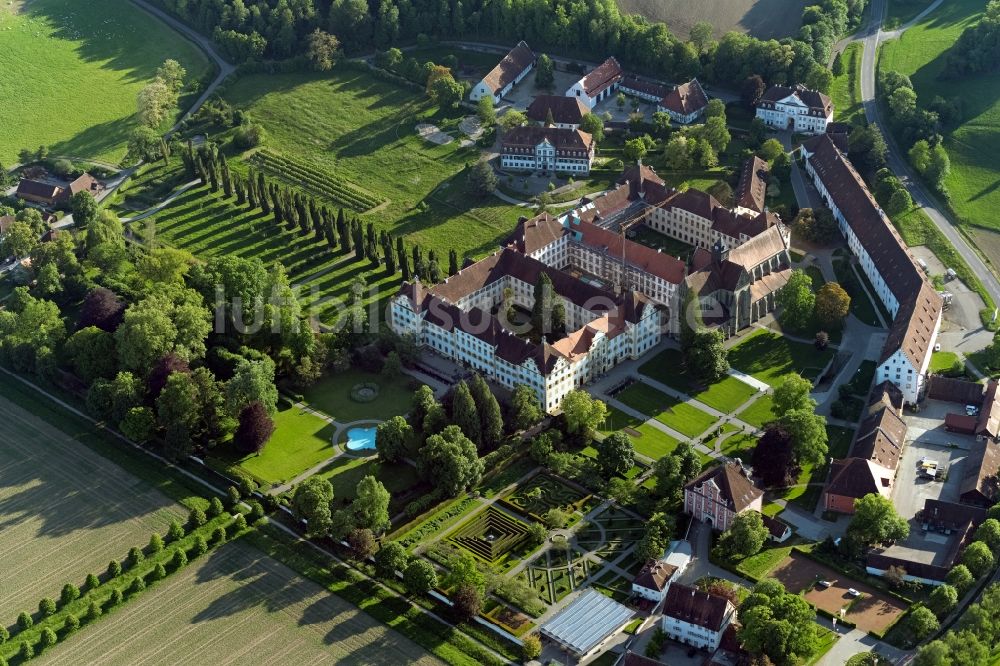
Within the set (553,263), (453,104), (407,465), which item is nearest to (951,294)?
(553,263)

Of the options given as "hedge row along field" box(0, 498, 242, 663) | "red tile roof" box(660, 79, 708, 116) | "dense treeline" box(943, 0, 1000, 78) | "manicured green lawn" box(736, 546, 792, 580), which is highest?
"dense treeline" box(943, 0, 1000, 78)

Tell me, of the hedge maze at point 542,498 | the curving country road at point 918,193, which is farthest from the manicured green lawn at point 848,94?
the hedge maze at point 542,498

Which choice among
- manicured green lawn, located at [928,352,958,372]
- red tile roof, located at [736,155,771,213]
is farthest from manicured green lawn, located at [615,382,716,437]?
red tile roof, located at [736,155,771,213]

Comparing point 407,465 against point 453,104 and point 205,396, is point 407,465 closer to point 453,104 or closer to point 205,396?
point 205,396

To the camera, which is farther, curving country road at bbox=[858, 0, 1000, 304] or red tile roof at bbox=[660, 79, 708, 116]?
red tile roof at bbox=[660, 79, 708, 116]

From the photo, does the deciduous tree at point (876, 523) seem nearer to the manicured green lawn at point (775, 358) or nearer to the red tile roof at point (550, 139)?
the manicured green lawn at point (775, 358)

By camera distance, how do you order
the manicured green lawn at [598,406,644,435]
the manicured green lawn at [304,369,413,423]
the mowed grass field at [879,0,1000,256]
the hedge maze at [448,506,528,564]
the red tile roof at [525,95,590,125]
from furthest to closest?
1. the red tile roof at [525,95,590,125]
2. the mowed grass field at [879,0,1000,256]
3. the manicured green lawn at [304,369,413,423]
4. the manicured green lawn at [598,406,644,435]
5. the hedge maze at [448,506,528,564]

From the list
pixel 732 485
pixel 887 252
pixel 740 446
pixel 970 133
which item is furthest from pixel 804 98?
pixel 732 485

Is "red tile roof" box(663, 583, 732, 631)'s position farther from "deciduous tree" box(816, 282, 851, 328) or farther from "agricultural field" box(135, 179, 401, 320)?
"agricultural field" box(135, 179, 401, 320)
